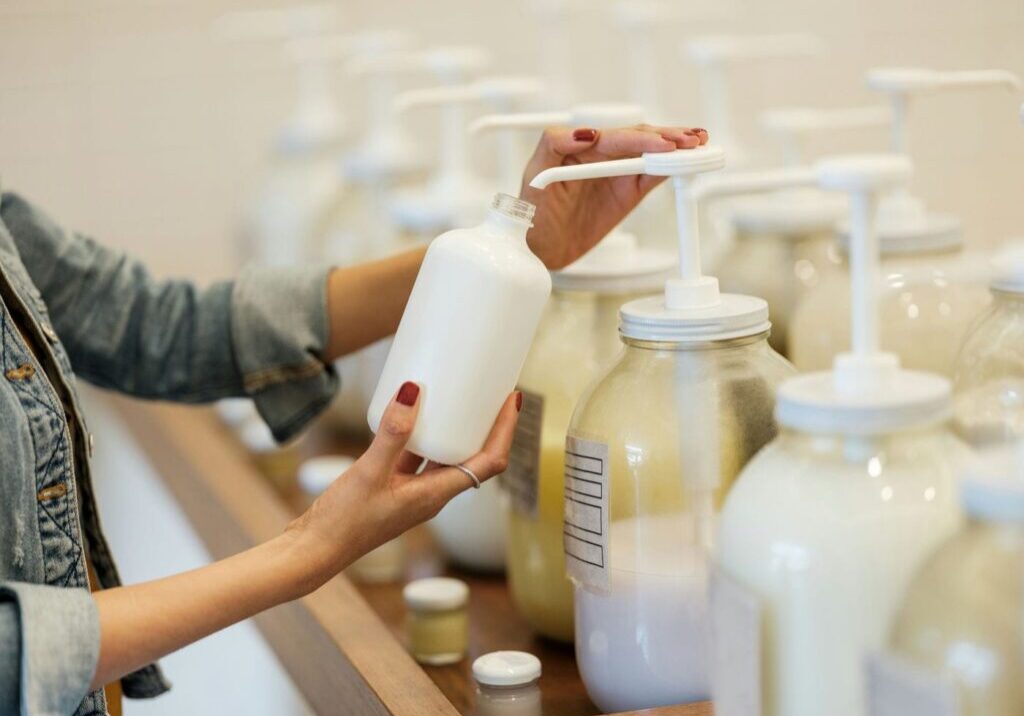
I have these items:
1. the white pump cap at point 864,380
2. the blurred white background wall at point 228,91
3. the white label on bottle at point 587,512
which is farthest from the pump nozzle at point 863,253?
the blurred white background wall at point 228,91

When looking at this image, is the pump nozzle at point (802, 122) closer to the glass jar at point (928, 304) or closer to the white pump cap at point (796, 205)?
the white pump cap at point (796, 205)

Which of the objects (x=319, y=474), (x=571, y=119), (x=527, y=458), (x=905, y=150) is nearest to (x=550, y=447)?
(x=527, y=458)

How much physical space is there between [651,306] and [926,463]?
0.25m

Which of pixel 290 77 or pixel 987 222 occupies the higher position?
pixel 290 77

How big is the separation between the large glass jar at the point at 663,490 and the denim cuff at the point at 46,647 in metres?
0.28

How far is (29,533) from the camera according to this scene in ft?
3.06

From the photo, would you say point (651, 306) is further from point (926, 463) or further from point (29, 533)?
point (29, 533)

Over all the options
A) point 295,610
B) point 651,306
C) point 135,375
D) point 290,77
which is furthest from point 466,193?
point 290,77

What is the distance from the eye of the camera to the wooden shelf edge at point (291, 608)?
939mm

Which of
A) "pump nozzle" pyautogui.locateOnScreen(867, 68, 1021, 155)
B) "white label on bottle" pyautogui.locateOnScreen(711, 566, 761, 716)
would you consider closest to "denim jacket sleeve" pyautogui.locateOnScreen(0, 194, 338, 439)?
"pump nozzle" pyautogui.locateOnScreen(867, 68, 1021, 155)

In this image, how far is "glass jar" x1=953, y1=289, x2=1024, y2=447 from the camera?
2.44 ft

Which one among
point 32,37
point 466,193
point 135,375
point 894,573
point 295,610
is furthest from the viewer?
point 32,37

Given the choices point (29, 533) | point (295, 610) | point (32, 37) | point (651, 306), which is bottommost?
point (295, 610)

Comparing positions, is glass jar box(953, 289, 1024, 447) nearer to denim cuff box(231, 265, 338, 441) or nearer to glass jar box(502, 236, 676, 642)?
glass jar box(502, 236, 676, 642)
